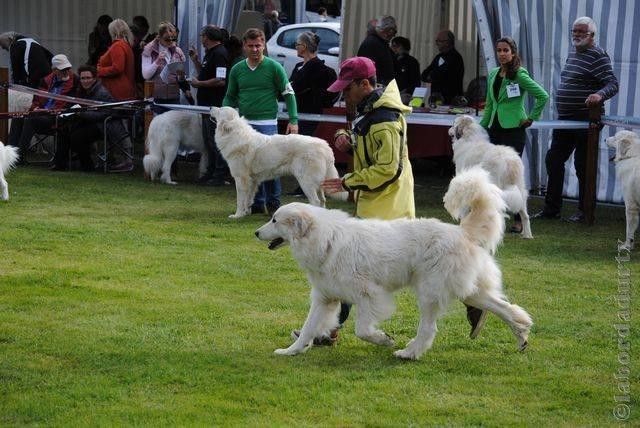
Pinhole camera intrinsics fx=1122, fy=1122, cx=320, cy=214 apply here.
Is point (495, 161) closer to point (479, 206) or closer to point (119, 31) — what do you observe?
point (479, 206)

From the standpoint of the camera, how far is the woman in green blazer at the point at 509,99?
11.0 metres

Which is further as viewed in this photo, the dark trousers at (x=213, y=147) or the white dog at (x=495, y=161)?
the dark trousers at (x=213, y=147)

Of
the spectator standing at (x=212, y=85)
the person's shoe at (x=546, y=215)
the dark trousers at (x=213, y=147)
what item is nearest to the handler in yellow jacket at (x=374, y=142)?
the person's shoe at (x=546, y=215)

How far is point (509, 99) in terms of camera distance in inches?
437

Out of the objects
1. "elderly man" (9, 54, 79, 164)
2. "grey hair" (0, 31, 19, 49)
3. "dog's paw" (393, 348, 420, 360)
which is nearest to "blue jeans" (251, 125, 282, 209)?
"elderly man" (9, 54, 79, 164)

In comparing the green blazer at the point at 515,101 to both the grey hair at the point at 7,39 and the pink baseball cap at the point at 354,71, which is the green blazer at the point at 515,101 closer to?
the pink baseball cap at the point at 354,71

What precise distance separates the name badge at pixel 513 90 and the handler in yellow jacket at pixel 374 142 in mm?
4735

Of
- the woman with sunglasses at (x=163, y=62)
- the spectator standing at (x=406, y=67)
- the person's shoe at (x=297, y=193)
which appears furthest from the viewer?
the spectator standing at (x=406, y=67)

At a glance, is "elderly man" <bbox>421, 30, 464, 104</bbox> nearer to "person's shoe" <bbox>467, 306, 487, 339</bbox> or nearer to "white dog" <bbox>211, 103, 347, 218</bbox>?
"white dog" <bbox>211, 103, 347, 218</bbox>

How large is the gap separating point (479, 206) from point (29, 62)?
1203cm

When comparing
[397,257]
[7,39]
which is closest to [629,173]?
[397,257]

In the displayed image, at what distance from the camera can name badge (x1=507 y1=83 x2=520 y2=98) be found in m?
11.0

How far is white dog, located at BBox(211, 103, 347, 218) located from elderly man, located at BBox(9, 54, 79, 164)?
438 centimetres

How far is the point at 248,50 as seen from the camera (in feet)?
37.6
